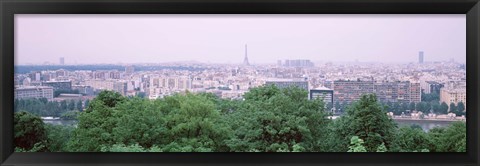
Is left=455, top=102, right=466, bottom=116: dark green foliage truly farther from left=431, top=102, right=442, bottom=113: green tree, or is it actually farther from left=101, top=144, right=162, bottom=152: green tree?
left=101, top=144, right=162, bottom=152: green tree

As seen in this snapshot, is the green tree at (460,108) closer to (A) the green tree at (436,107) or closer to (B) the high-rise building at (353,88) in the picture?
(A) the green tree at (436,107)

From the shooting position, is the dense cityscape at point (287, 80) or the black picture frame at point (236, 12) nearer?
the black picture frame at point (236, 12)

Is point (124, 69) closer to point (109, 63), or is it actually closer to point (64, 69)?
point (109, 63)

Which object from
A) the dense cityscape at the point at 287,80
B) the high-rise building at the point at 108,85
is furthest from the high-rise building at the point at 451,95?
the high-rise building at the point at 108,85

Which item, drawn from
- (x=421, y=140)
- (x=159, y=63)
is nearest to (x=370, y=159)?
(x=421, y=140)

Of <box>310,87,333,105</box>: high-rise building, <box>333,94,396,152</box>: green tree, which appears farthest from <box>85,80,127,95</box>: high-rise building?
<box>333,94,396,152</box>: green tree

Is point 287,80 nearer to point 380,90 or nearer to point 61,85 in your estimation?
point 380,90

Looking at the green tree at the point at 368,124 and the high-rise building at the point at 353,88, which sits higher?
the high-rise building at the point at 353,88
